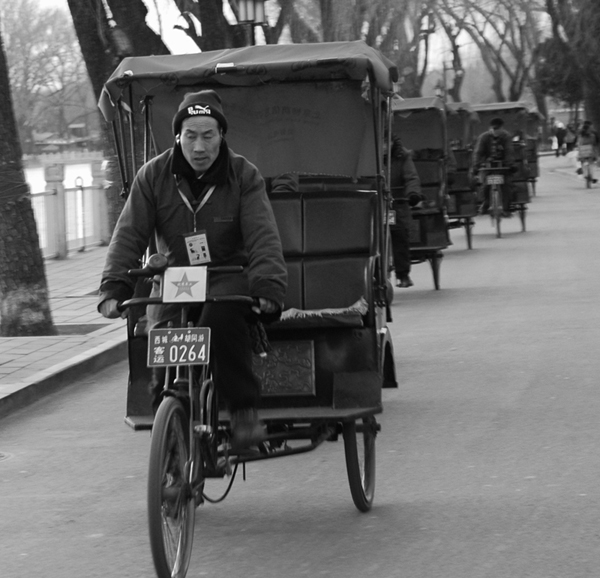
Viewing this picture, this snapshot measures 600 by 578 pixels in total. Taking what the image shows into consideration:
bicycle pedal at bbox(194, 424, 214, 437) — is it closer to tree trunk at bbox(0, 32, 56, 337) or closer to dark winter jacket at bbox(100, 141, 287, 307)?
dark winter jacket at bbox(100, 141, 287, 307)

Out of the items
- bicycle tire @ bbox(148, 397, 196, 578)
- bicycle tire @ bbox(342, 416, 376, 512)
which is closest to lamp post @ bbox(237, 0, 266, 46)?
bicycle tire @ bbox(342, 416, 376, 512)

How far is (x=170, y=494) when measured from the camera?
15.1 feet

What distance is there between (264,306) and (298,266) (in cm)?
182

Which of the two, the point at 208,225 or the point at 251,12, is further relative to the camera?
the point at 251,12

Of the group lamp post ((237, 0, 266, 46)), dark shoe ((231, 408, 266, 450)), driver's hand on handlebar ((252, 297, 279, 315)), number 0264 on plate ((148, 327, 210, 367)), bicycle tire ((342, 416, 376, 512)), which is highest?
lamp post ((237, 0, 266, 46))

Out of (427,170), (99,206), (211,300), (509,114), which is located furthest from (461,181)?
(211,300)

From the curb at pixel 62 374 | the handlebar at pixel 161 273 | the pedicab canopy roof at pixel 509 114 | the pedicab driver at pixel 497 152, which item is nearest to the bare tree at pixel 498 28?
the pedicab canopy roof at pixel 509 114

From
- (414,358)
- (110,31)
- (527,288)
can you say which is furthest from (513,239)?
(414,358)

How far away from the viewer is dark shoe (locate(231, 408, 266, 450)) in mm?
5184

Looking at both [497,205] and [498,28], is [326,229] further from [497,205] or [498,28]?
[498,28]

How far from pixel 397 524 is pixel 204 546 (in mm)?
846

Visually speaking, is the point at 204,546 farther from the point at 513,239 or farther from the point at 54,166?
the point at 513,239

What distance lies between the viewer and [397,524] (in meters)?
5.56

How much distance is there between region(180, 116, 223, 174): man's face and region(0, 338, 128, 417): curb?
3.72 metres
